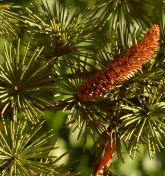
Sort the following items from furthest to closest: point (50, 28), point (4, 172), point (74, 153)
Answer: point (74, 153) < point (50, 28) < point (4, 172)

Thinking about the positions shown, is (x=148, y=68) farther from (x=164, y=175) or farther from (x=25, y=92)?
(x=164, y=175)

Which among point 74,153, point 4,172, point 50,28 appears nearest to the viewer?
point 4,172

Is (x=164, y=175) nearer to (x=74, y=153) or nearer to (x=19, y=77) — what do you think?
(x=74, y=153)

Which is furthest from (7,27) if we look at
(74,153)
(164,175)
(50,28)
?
(164,175)

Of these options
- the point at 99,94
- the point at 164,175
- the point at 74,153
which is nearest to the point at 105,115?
the point at 99,94

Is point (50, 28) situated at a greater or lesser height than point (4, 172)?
greater

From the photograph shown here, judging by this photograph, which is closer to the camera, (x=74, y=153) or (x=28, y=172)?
(x=28, y=172)
